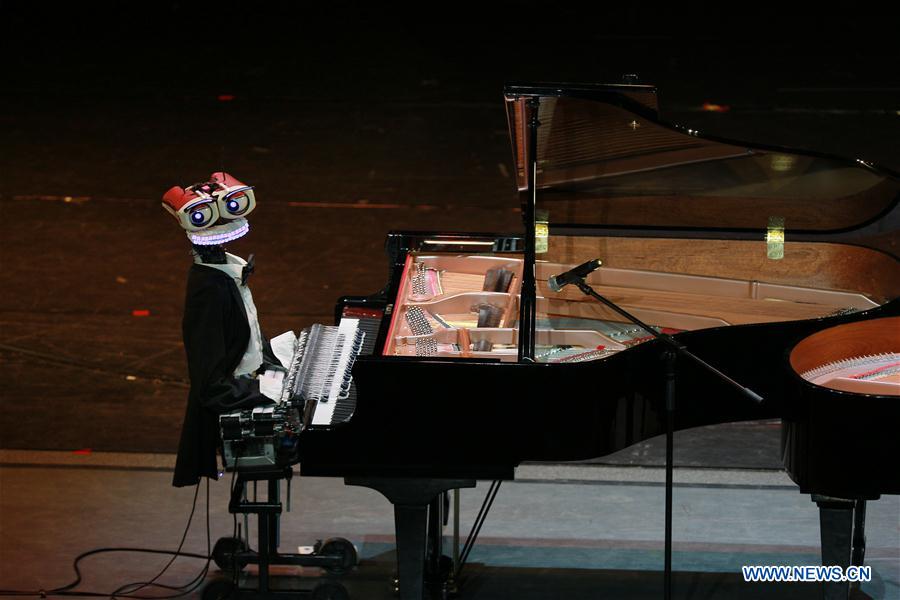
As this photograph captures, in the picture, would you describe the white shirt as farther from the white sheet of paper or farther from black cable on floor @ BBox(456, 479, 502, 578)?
black cable on floor @ BBox(456, 479, 502, 578)

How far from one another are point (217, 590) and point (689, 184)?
8.14ft

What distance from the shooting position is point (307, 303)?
Result: 290 inches

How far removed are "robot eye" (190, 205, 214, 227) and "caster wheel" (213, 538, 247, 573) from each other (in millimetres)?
1230

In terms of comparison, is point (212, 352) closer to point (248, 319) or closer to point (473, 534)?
point (248, 319)

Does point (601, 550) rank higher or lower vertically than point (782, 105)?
lower

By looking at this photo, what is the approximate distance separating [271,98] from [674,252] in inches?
235

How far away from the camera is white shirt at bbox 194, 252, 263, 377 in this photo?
437 centimetres

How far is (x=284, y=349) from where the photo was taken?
4812mm

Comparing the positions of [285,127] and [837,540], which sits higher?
[285,127]

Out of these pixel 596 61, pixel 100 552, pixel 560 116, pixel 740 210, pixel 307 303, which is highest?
pixel 596 61

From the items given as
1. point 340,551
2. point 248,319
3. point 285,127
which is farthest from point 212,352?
point 285,127

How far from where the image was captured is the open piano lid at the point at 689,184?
16.7ft

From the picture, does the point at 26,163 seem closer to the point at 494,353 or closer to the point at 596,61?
the point at 596,61

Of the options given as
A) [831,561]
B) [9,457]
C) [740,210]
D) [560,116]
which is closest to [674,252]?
[740,210]
